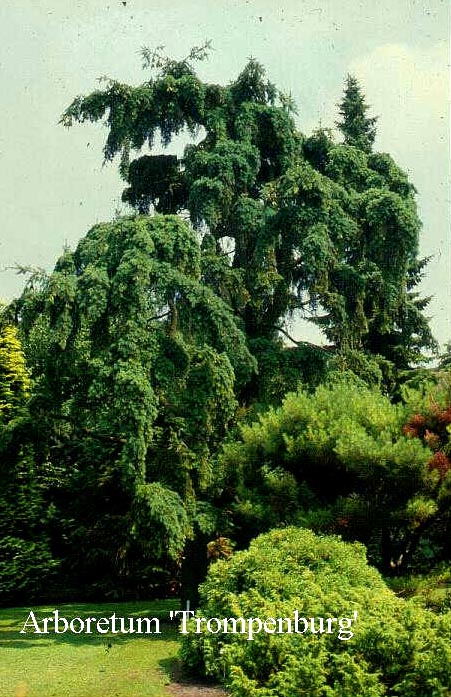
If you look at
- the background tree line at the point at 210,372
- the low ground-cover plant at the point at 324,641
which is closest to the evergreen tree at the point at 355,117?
the background tree line at the point at 210,372

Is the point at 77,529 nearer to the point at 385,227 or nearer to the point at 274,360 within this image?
the point at 274,360

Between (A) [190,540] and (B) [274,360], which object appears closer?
(A) [190,540]

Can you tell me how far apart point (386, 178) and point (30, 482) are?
1149cm

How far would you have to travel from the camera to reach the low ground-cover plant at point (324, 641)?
26.1ft

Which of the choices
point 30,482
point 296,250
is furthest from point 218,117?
point 30,482

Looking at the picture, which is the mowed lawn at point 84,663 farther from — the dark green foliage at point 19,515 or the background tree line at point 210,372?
the dark green foliage at point 19,515

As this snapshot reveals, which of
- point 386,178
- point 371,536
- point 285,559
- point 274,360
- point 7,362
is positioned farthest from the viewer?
point 386,178

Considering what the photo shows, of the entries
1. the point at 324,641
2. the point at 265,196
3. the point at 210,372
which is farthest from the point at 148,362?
the point at 324,641

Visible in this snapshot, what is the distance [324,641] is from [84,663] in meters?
5.34

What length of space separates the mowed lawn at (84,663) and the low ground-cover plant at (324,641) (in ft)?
3.01

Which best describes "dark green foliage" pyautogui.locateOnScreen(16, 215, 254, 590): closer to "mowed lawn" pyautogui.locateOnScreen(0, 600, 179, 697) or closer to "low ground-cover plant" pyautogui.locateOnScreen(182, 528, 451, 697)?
"mowed lawn" pyautogui.locateOnScreen(0, 600, 179, 697)

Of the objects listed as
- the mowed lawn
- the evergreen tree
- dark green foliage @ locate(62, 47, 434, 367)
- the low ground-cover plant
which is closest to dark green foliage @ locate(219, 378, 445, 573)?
the low ground-cover plant

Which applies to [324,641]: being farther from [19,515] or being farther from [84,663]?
[19,515]

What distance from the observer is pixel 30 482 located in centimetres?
2011
